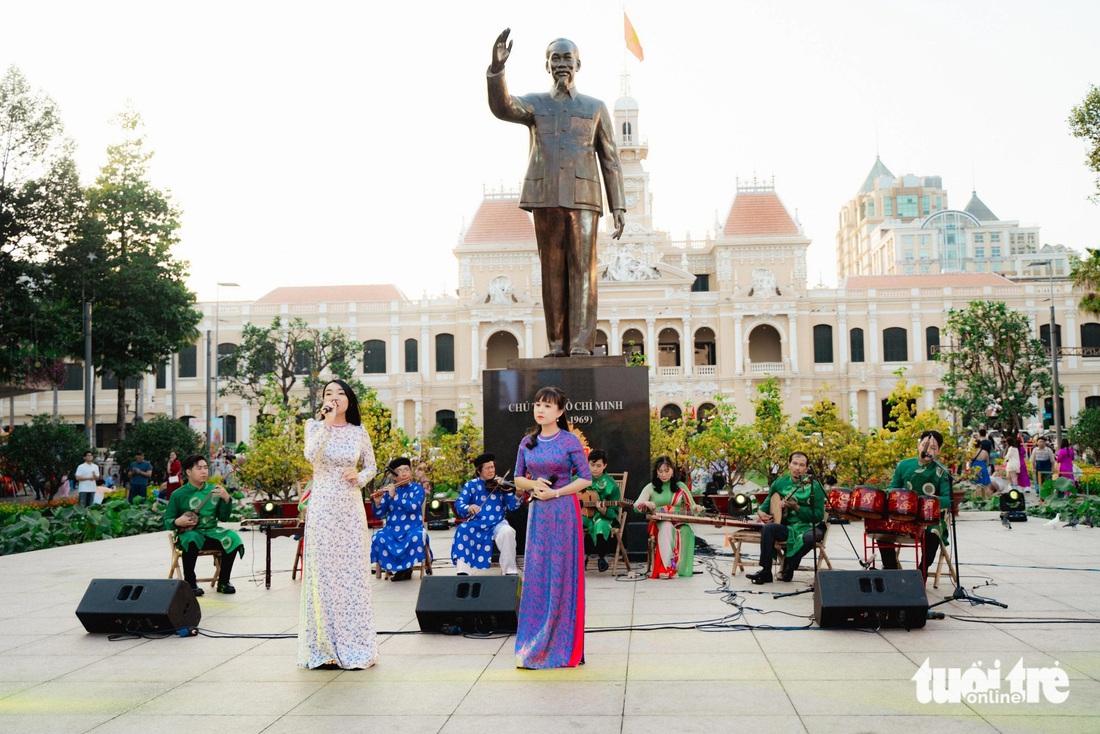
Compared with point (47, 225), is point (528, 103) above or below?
below

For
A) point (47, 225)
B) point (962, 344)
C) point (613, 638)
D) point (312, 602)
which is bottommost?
point (613, 638)

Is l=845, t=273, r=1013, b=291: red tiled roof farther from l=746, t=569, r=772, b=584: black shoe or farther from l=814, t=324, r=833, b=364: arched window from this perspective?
l=746, t=569, r=772, b=584: black shoe

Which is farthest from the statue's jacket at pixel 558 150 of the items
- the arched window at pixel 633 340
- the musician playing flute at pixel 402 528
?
the arched window at pixel 633 340

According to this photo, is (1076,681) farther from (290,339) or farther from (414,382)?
(414,382)

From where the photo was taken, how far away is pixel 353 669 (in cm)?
482

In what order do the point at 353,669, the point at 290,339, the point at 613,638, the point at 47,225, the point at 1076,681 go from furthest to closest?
1. the point at 290,339
2. the point at 47,225
3. the point at 613,638
4. the point at 353,669
5. the point at 1076,681

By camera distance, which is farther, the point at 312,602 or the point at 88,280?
the point at 88,280

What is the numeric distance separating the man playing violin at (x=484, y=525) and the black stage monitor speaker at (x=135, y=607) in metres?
2.45

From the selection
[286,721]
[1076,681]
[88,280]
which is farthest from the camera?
[88,280]

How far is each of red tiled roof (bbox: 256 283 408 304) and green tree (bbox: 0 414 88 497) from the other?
93.1 ft

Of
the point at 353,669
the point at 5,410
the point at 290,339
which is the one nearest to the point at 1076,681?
the point at 353,669

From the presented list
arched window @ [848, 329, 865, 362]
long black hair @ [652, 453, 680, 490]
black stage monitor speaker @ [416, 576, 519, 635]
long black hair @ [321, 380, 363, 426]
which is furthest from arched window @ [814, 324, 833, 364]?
long black hair @ [321, 380, 363, 426]

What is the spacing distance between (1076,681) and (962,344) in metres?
30.0

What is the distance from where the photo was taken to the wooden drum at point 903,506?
266 inches
